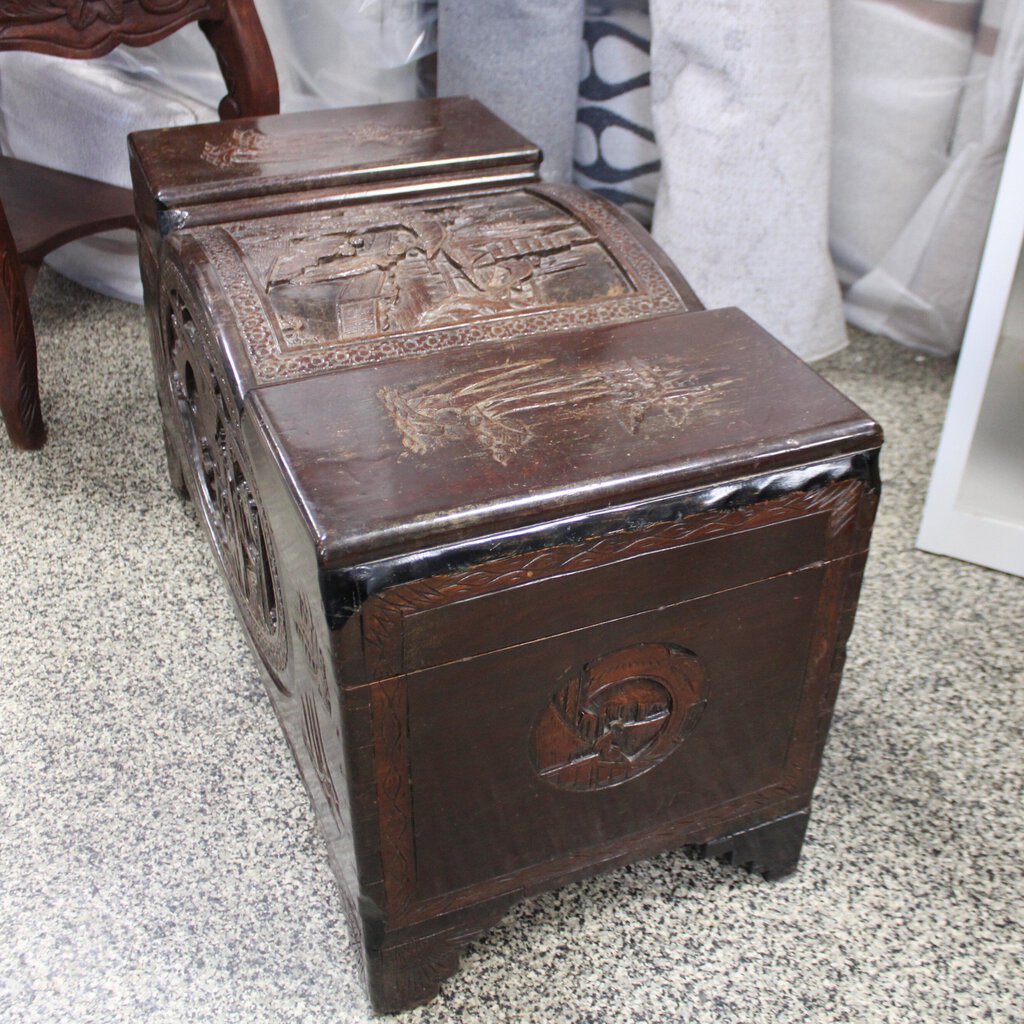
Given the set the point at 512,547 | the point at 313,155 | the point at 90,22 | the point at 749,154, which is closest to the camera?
the point at 512,547

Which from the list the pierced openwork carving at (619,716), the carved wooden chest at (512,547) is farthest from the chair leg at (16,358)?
the pierced openwork carving at (619,716)

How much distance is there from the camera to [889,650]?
1.39 m

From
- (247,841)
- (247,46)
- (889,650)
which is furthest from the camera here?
(247,46)

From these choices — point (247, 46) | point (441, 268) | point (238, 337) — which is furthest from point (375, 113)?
point (238, 337)

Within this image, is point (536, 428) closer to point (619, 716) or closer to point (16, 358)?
point (619, 716)

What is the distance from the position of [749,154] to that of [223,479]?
97 cm

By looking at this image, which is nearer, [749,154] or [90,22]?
[90,22]

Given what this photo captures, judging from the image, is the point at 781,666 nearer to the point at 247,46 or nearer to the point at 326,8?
the point at 247,46

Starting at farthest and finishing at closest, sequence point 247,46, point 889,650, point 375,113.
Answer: point 247,46, point 375,113, point 889,650

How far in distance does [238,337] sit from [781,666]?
55 cm

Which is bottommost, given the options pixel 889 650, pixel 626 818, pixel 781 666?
pixel 889 650

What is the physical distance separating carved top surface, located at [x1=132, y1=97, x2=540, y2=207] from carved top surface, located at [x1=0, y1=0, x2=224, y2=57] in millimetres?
264

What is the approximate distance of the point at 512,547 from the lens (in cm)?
80

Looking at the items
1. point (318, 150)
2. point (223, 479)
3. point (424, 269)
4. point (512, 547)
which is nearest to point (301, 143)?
point (318, 150)
